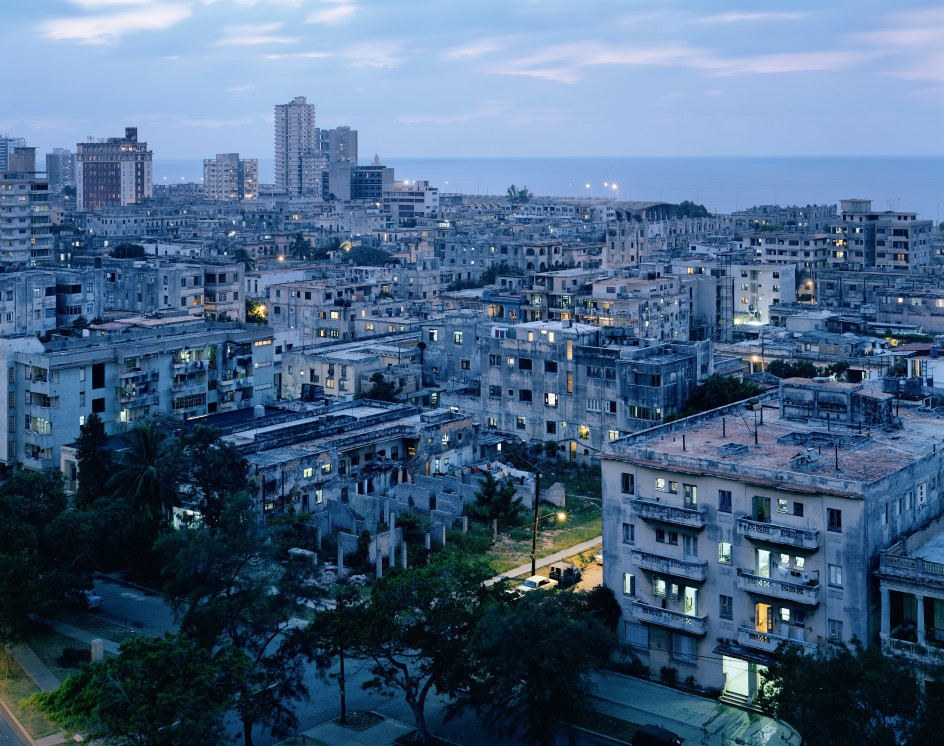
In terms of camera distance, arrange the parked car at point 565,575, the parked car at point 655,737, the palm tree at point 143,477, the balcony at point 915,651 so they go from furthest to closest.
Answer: the palm tree at point 143,477 < the parked car at point 565,575 < the parked car at point 655,737 < the balcony at point 915,651

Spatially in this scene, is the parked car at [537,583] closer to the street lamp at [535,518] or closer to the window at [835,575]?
the street lamp at [535,518]

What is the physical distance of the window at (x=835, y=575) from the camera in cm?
3188

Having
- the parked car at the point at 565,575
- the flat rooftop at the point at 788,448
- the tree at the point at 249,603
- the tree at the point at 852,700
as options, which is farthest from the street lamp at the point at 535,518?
the tree at the point at 852,700

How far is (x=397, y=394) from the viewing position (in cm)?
6800

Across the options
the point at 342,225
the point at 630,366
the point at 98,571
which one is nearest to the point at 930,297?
Answer: the point at 630,366

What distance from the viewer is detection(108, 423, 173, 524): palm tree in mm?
45438

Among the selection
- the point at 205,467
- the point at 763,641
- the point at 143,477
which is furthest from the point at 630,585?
the point at 143,477

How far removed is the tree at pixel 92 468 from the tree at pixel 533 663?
23079 millimetres

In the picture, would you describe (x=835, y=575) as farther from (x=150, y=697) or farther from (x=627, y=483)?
(x=150, y=697)

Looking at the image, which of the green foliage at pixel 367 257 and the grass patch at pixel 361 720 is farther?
the green foliage at pixel 367 257

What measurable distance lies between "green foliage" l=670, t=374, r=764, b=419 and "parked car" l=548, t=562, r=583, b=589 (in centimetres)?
1405

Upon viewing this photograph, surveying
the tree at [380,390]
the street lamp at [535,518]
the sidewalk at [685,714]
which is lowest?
the sidewalk at [685,714]

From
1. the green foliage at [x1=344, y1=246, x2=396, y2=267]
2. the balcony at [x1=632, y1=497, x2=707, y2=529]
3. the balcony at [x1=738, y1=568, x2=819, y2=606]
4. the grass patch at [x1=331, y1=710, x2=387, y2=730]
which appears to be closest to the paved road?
the grass patch at [x1=331, y1=710, x2=387, y2=730]

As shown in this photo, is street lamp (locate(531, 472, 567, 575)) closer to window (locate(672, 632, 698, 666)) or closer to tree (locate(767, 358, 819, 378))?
window (locate(672, 632, 698, 666))
